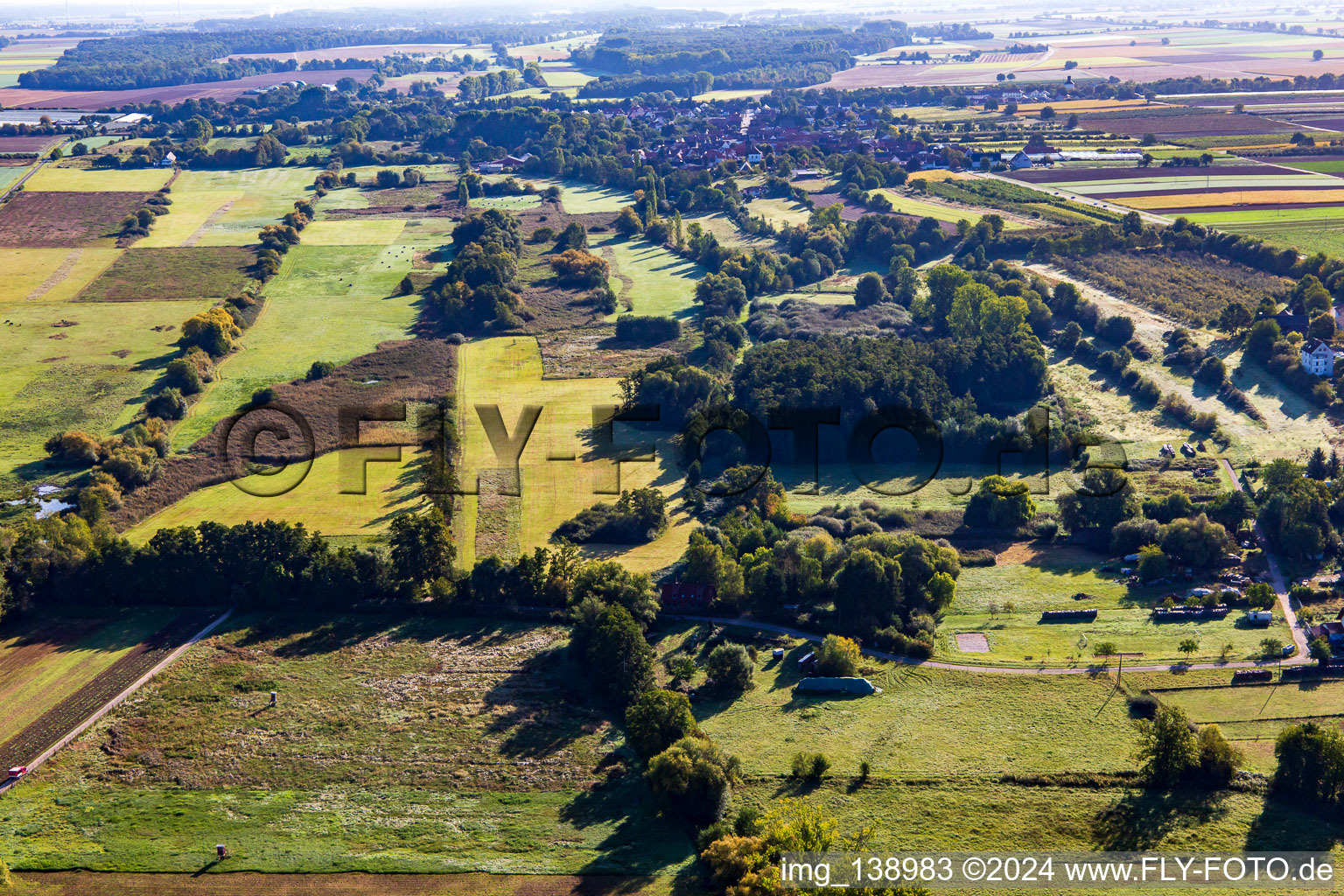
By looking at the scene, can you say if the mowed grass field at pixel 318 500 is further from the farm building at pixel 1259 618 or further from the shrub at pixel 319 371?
the farm building at pixel 1259 618

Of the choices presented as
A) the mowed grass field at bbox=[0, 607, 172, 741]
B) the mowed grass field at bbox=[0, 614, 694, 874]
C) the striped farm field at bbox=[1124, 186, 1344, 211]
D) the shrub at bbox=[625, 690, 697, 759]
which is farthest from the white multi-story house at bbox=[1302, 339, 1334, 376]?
the mowed grass field at bbox=[0, 607, 172, 741]

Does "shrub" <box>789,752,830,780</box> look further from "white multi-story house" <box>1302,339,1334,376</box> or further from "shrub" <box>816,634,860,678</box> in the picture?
"white multi-story house" <box>1302,339,1334,376</box>

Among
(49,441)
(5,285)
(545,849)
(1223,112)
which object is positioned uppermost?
(1223,112)

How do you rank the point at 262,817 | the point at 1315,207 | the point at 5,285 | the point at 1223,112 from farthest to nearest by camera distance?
the point at 1223,112
the point at 1315,207
the point at 5,285
the point at 262,817

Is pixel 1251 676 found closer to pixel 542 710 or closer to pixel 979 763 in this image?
pixel 979 763

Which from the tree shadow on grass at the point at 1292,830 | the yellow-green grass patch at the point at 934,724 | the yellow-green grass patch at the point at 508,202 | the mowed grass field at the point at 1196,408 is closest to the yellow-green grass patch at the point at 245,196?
the yellow-green grass patch at the point at 508,202

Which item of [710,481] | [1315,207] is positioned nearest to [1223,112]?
[1315,207]

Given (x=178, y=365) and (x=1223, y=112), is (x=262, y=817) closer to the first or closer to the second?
(x=178, y=365)
